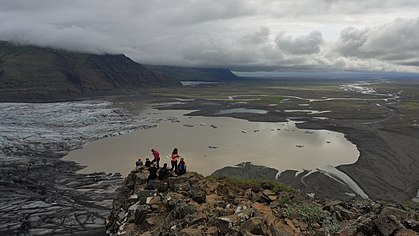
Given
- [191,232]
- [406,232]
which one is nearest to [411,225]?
[406,232]

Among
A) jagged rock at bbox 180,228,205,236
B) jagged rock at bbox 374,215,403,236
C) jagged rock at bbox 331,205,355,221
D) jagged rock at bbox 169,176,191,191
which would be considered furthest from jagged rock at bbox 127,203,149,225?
jagged rock at bbox 374,215,403,236

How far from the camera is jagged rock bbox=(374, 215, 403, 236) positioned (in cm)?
1144

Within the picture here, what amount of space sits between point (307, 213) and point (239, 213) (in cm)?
327

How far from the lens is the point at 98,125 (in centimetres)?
8362

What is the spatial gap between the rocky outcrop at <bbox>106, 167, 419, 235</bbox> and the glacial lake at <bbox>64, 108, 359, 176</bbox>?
2813 centimetres

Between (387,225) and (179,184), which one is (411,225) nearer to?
(387,225)

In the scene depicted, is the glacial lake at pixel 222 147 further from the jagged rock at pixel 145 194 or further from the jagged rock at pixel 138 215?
the jagged rock at pixel 138 215

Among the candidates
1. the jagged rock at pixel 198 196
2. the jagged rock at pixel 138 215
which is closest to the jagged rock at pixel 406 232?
the jagged rock at pixel 198 196

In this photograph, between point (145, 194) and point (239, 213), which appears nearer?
point (239, 213)

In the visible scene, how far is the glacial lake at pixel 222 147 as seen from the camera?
5053 cm

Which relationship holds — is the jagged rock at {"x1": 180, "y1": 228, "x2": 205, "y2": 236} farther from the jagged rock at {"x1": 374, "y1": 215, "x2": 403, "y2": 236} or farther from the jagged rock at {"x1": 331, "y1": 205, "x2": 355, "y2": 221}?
the jagged rock at {"x1": 331, "y1": 205, "x2": 355, "y2": 221}

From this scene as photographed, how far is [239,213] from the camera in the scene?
1260 centimetres

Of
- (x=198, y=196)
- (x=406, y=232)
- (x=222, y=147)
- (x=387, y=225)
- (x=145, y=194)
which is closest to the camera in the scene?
(x=406, y=232)

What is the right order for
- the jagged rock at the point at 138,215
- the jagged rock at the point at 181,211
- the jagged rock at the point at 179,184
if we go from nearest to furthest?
the jagged rock at the point at 181,211 → the jagged rock at the point at 138,215 → the jagged rock at the point at 179,184
